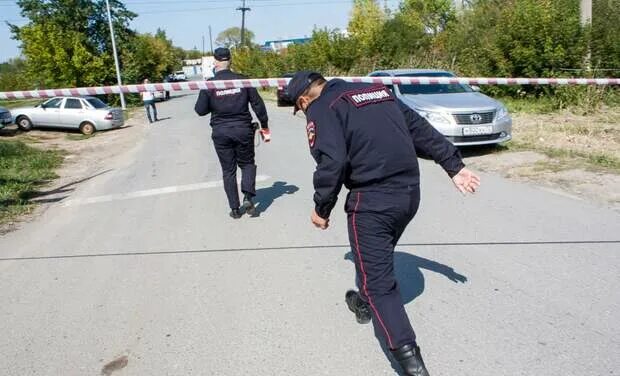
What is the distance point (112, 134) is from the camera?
18703mm

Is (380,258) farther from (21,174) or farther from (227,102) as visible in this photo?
(21,174)

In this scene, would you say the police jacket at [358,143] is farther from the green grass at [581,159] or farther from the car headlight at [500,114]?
the car headlight at [500,114]

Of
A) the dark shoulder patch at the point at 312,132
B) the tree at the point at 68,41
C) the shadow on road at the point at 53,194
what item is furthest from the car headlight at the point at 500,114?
the tree at the point at 68,41

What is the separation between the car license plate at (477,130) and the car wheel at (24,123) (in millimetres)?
17629

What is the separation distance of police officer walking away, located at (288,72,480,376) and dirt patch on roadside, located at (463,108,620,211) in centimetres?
422

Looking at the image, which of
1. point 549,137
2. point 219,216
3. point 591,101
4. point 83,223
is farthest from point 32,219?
point 591,101

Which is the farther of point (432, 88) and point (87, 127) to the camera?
point (87, 127)

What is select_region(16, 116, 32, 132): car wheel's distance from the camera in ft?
65.4

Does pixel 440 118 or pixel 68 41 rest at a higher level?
pixel 68 41

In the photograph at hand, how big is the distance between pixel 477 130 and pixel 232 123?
5.01 metres

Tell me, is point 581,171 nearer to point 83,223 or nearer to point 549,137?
point 549,137

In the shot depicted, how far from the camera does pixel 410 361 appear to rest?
8.67 ft

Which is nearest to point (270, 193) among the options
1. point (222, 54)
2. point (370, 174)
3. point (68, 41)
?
point (222, 54)

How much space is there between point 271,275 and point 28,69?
33999 mm
